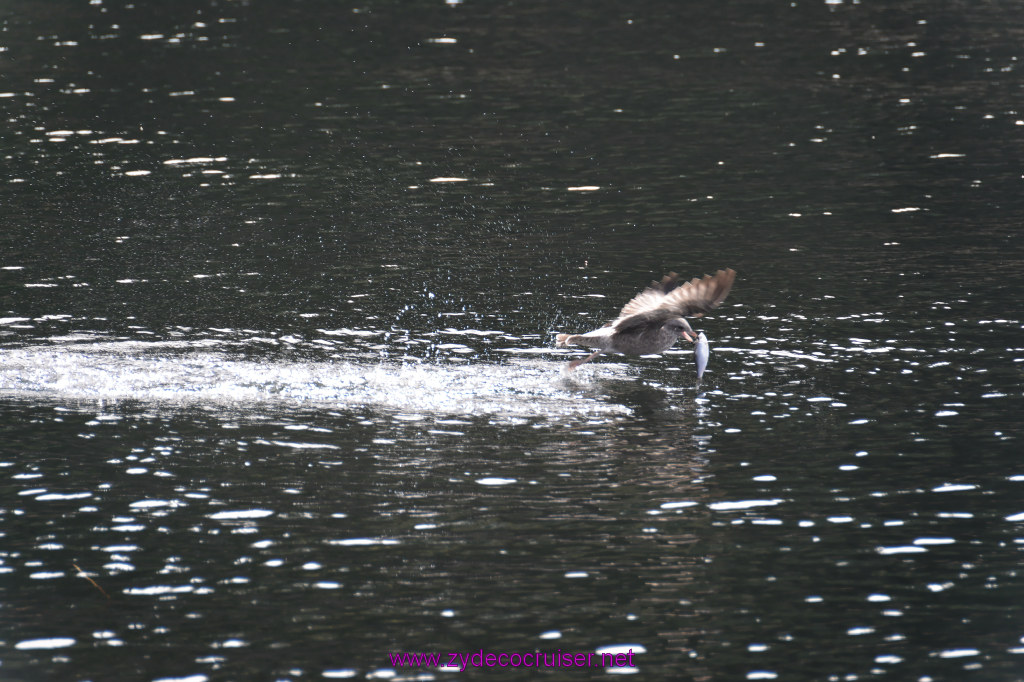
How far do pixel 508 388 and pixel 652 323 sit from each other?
247 cm

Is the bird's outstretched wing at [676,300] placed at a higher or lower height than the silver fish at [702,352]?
higher

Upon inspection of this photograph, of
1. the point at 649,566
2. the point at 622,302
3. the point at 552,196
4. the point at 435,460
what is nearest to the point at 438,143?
the point at 552,196

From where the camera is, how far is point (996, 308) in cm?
2439

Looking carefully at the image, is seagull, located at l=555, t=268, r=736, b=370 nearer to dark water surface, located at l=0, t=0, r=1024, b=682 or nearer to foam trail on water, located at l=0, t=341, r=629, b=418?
dark water surface, located at l=0, t=0, r=1024, b=682

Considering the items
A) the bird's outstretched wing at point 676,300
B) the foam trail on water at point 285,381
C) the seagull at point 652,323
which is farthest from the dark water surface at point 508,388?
the bird's outstretched wing at point 676,300

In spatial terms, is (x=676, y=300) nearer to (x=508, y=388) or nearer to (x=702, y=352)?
(x=702, y=352)

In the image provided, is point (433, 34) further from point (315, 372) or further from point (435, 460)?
point (435, 460)

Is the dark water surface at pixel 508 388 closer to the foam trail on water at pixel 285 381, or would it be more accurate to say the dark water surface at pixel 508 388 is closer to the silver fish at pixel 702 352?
the foam trail on water at pixel 285 381

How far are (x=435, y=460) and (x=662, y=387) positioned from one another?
15.4 feet

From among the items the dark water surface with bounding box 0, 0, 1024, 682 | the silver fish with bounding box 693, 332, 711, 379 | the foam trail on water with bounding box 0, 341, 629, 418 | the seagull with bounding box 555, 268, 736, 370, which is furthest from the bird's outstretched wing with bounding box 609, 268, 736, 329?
the foam trail on water with bounding box 0, 341, 629, 418

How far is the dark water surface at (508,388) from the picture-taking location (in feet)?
46.2

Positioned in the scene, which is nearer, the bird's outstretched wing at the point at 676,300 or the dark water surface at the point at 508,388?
the dark water surface at the point at 508,388

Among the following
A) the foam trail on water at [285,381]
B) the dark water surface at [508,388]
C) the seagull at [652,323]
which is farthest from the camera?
the seagull at [652,323]

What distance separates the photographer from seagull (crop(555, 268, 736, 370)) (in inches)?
835
